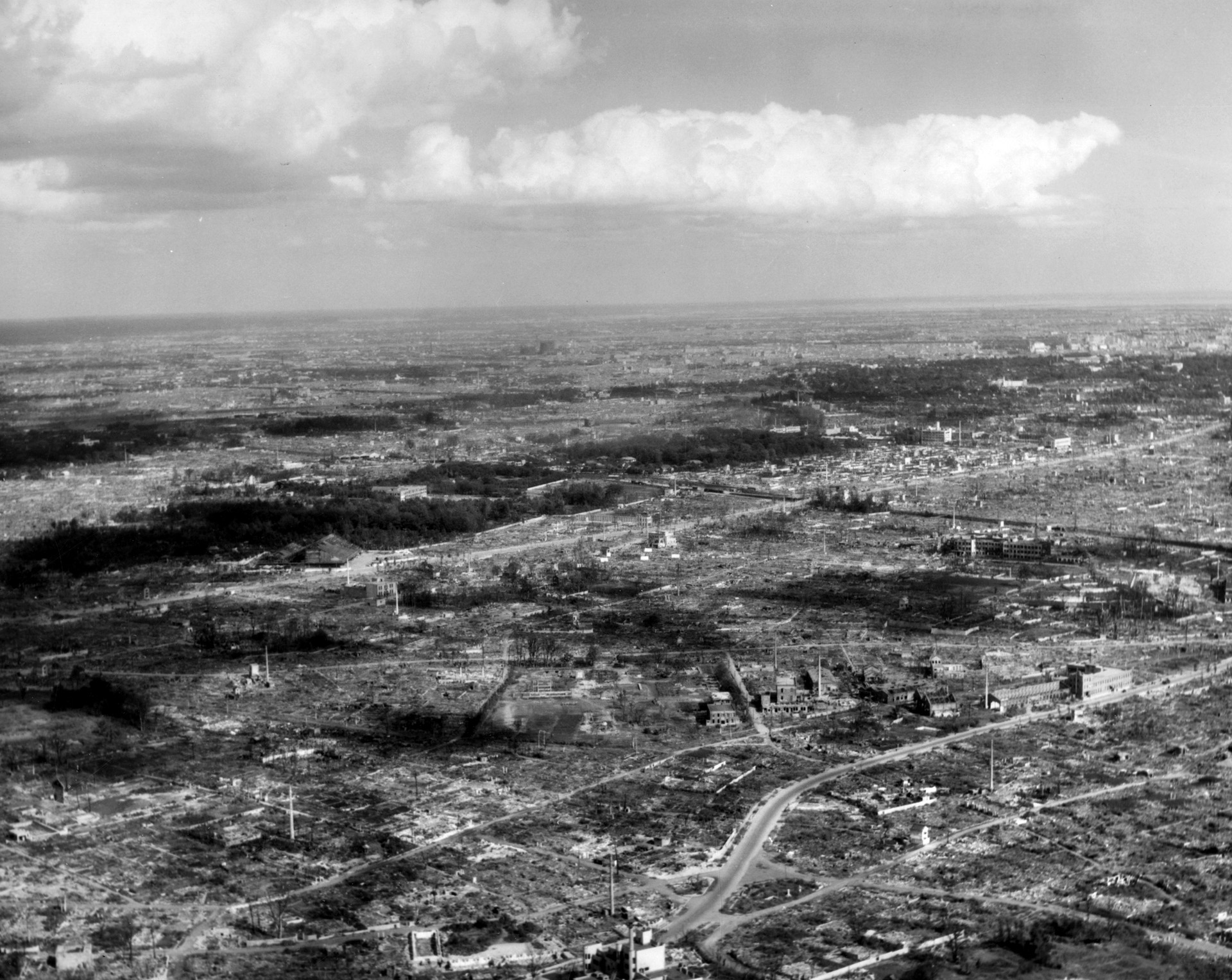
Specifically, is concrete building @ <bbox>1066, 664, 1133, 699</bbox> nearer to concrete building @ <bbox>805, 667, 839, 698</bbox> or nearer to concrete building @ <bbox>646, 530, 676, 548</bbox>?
concrete building @ <bbox>805, 667, 839, 698</bbox>

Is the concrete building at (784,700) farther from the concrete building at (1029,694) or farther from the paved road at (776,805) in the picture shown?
the concrete building at (1029,694)

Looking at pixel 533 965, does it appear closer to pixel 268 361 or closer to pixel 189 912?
pixel 189 912

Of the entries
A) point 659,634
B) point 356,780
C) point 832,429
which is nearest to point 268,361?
point 832,429

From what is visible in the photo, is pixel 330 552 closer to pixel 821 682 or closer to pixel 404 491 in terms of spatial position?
pixel 404 491

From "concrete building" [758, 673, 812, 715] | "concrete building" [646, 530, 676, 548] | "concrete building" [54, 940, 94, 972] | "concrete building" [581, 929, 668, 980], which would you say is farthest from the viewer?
"concrete building" [646, 530, 676, 548]

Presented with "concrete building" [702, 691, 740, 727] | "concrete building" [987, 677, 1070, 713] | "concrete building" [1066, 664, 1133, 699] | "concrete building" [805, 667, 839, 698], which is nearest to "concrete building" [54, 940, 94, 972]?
"concrete building" [702, 691, 740, 727]

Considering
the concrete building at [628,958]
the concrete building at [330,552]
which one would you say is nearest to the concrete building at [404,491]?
the concrete building at [330,552]

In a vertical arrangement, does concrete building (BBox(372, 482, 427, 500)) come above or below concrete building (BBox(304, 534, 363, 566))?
above
